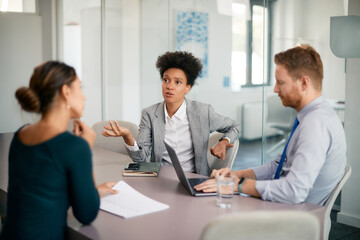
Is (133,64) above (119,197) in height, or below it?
above

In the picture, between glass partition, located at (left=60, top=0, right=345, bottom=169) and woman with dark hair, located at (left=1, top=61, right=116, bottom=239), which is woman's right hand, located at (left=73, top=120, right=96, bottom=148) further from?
glass partition, located at (left=60, top=0, right=345, bottom=169)

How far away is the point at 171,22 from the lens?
4.72 m

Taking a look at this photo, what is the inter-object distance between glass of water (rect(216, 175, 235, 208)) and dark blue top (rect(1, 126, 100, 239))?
1.77 feet

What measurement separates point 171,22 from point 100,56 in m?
1.27

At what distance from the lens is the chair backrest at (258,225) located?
1.12 m

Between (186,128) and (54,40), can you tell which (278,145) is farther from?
(54,40)

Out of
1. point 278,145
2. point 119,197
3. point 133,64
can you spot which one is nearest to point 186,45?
point 133,64

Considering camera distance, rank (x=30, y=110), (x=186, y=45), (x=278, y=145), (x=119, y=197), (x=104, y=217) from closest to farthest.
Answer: (x=30, y=110) < (x=104, y=217) < (x=119, y=197) < (x=278, y=145) < (x=186, y=45)

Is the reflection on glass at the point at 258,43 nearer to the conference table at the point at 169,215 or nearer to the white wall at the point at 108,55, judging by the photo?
the white wall at the point at 108,55

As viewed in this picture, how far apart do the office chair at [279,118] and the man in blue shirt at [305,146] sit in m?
1.74

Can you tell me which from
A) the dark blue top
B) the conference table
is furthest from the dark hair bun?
the conference table

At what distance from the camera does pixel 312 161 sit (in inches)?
70.6

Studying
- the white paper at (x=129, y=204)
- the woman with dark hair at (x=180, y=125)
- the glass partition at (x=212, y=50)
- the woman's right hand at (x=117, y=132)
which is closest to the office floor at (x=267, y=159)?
the glass partition at (x=212, y=50)

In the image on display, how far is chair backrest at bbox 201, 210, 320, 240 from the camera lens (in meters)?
1.12
